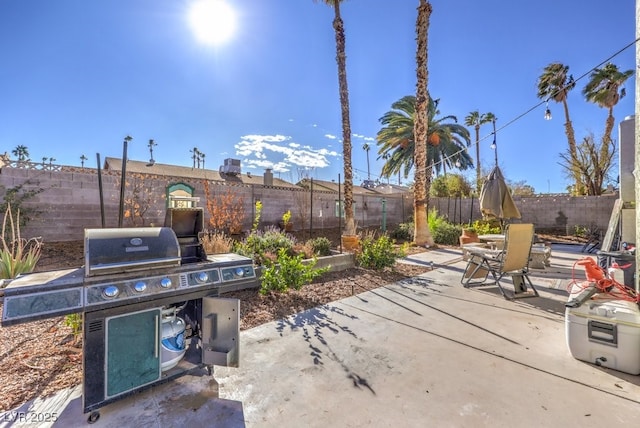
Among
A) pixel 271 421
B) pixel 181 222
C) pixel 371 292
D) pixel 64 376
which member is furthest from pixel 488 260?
pixel 64 376

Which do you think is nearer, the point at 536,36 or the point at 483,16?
the point at 483,16

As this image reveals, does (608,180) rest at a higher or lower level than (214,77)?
lower

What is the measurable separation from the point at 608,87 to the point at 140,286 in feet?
69.2

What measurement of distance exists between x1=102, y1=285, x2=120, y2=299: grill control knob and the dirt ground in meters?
1.10

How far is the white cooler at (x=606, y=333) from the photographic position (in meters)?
2.08

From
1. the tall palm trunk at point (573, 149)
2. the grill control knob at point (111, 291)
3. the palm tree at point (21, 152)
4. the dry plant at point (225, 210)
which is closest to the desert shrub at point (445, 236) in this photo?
the dry plant at point (225, 210)

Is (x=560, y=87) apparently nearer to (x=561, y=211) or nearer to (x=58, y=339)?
(x=561, y=211)

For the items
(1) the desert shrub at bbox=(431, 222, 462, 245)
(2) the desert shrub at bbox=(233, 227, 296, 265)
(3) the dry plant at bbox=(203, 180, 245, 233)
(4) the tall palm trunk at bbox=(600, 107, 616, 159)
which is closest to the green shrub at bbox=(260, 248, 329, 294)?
(2) the desert shrub at bbox=(233, 227, 296, 265)

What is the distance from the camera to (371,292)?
431 centimetres

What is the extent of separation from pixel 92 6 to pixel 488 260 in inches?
330

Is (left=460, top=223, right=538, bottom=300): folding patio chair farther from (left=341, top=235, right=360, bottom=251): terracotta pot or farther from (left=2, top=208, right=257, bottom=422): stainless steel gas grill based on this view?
(left=2, top=208, right=257, bottom=422): stainless steel gas grill

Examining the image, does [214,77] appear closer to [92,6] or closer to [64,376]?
[92,6]

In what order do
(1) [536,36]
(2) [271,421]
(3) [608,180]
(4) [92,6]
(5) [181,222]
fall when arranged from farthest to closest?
(3) [608,180], (1) [536,36], (4) [92,6], (5) [181,222], (2) [271,421]

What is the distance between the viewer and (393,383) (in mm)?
1990
